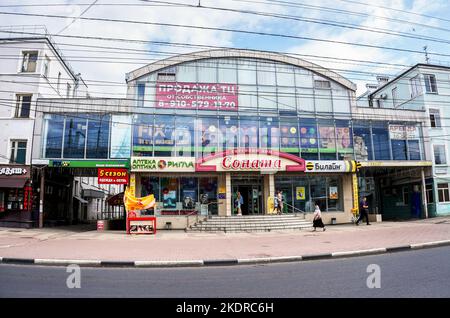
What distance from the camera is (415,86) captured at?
95.6 feet

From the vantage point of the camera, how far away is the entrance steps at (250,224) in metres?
20.3

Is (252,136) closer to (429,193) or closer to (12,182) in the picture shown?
(429,193)

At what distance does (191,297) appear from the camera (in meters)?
6.03

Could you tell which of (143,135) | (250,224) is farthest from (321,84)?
(143,135)

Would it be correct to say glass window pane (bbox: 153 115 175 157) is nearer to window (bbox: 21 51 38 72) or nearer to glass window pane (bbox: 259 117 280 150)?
glass window pane (bbox: 259 117 280 150)

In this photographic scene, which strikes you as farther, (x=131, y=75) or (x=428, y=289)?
(x=131, y=75)

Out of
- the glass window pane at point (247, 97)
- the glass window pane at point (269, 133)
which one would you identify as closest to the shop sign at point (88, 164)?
the glass window pane at point (247, 97)

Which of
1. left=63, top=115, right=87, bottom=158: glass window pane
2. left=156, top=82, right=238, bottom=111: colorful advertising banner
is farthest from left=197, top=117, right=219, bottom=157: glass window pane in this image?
left=63, top=115, right=87, bottom=158: glass window pane

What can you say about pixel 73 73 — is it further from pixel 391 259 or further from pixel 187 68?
pixel 391 259

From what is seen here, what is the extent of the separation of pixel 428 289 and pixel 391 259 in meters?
4.02

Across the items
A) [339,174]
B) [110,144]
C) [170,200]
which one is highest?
[110,144]

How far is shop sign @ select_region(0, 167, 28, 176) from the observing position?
70.3 ft
